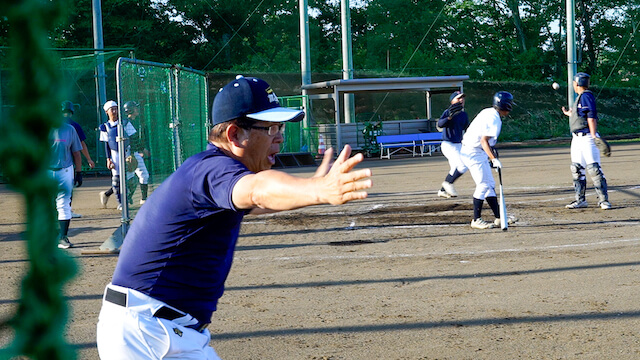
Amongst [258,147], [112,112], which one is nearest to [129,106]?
[112,112]

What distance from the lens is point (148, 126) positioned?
11.6 m

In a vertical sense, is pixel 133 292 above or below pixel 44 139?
below

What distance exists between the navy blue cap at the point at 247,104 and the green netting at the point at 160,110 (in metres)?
6.99

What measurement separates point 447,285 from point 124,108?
536cm

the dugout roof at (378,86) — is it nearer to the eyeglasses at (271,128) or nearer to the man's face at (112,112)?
the man's face at (112,112)

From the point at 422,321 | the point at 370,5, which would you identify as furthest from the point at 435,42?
the point at 422,321

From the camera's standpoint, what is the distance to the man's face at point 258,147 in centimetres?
292

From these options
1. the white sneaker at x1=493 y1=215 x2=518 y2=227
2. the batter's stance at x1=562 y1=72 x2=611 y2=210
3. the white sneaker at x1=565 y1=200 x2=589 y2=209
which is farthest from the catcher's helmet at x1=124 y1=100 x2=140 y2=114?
the white sneaker at x1=565 y1=200 x2=589 y2=209

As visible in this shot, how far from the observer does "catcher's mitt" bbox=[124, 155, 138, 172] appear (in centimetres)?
1001

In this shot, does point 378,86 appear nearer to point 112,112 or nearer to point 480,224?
point 112,112

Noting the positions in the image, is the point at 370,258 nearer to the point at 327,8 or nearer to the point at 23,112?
the point at 23,112

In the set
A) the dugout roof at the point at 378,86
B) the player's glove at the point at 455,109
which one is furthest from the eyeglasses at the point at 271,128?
the dugout roof at the point at 378,86

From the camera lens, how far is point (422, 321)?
5.93 meters

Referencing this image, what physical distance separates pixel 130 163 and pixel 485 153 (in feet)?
17.4
